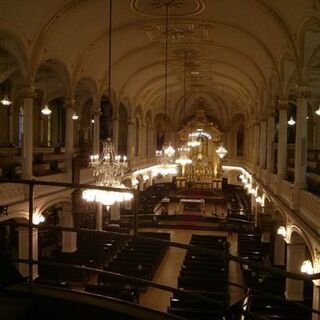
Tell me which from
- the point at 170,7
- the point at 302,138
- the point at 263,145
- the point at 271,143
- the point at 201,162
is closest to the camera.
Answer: the point at 302,138

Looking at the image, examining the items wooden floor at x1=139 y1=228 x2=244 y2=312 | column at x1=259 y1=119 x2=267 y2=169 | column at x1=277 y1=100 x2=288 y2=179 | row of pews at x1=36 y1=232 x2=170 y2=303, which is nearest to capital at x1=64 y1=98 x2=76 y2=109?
row of pews at x1=36 y1=232 x2=170 y2=303

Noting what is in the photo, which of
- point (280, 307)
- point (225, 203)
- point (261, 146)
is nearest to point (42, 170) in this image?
point (280, 307)

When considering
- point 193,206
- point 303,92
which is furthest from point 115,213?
point 303,92

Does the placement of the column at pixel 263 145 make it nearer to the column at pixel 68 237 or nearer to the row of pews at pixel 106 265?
the row of pews at pixel 106 265

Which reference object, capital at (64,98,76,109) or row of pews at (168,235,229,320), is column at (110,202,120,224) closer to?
row of pews at (168,235,229,320)

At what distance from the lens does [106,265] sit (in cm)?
1725

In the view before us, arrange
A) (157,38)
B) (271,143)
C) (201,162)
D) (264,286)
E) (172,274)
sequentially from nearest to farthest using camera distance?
(264,286) < (172,274) < (157,38) < (271,143) < (201,162)

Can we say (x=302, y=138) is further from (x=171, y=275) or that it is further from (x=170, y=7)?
(x=171, y=275)

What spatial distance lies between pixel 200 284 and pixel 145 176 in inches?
828

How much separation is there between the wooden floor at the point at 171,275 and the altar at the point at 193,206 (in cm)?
468

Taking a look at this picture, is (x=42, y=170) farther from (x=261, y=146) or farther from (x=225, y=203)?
(x=225, y=203)

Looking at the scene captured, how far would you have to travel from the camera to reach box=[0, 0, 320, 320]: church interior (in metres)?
3.70

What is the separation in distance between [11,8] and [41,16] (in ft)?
4.22

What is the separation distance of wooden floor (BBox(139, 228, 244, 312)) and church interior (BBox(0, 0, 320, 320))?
7cm
